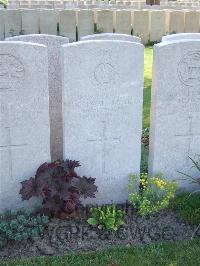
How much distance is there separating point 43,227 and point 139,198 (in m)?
1.04

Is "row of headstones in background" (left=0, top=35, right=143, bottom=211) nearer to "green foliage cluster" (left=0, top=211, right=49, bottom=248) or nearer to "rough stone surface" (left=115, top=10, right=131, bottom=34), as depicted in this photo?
"green foliage cluster" (left=0, top=211, right=49, bottom=248)

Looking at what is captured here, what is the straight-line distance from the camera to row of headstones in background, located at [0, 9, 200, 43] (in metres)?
13.7

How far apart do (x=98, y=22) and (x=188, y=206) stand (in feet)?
32.9

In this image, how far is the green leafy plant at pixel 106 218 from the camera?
14.7ft

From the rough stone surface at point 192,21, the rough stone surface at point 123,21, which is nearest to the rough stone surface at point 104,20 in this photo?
the rough stone surface at point 123,21

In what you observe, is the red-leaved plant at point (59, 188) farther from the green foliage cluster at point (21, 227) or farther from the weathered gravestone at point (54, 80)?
the weathered gravestone at point (54, 80)

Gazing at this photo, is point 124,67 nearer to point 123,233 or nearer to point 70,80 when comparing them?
point 70,80

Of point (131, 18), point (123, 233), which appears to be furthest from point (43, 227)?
point (131, 18)

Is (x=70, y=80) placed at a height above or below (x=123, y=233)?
above

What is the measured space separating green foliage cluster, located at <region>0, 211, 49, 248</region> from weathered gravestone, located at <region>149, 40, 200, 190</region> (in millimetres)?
1385

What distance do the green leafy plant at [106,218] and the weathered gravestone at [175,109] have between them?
2.31ft

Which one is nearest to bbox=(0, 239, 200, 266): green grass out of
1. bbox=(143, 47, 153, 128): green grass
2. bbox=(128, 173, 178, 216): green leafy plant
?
bbox=(128, 173, 178, 216): green leafy plant

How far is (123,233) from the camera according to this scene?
449 centimetres

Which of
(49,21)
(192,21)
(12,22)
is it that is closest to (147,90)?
(192,21)
